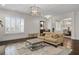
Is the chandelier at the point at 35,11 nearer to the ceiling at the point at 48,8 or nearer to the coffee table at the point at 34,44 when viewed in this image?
the ceiling at the point at 48,8

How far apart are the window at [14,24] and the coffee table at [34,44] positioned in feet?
1.15

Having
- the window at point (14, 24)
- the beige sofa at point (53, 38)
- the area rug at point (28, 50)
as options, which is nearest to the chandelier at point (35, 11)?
the window at point (14, 24)

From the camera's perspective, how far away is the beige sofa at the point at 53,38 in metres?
2.17

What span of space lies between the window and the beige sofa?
1.79ft

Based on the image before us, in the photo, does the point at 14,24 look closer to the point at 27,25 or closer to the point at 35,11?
the point at 27,25

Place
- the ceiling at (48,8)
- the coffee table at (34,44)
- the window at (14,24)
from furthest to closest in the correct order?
the coffee table at (34,44)
the window at (14,24)
the ceiling at (48,8)

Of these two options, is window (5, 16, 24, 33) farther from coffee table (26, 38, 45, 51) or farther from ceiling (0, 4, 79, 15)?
coffee table (26, 38, 45, 51)

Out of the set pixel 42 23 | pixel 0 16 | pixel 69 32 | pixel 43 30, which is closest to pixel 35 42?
pixel 43 30

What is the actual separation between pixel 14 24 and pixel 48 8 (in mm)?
811

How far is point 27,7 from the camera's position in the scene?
1.84 metres

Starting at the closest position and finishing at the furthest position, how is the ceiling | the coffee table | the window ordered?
the ceiling
the window
the coffee table

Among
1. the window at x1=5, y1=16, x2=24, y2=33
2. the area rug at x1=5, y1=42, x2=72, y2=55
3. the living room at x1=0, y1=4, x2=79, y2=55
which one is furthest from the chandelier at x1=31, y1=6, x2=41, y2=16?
the area rug at x1=5, y1=42, x2=72, y2=55

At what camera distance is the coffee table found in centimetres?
214
